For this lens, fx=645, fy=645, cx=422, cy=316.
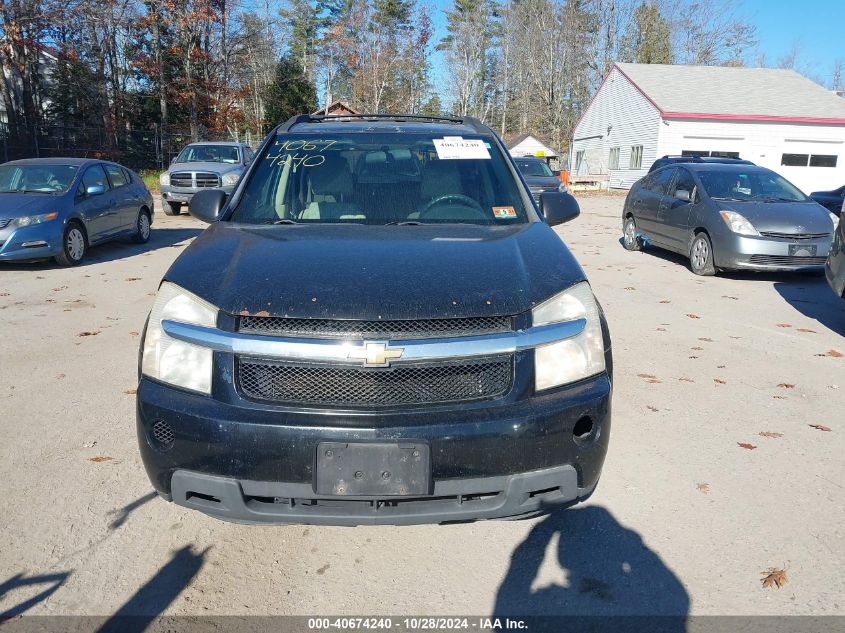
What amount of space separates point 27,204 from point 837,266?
1046 centimetres

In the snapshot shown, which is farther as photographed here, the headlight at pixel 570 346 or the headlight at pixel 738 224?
the headlight at pixel 738 224

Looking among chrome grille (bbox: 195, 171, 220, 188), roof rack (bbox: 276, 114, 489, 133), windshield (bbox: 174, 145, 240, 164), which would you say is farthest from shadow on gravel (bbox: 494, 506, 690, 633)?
windshield (bbox: 174, 145, 240, 164)

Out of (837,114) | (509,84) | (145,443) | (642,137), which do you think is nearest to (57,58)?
(642,137)

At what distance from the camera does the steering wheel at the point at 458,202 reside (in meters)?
3.59

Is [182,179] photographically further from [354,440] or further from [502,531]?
[354,440]

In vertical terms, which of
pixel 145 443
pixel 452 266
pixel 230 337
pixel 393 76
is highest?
pixel 393 76

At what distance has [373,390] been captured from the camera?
2.35 meters

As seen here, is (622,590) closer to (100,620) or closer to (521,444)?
(521,444)

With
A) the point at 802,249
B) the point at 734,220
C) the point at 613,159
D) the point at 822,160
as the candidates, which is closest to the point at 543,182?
the point at 734,220

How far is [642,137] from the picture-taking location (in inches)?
1334

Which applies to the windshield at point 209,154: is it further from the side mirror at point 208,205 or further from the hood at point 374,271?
the hood at point 374,271

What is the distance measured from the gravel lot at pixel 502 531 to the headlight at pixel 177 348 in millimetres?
892

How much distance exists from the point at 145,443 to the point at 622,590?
6.52ft

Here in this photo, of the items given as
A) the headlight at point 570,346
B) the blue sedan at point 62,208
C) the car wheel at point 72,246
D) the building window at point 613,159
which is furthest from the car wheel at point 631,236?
the building window at point 613,159
